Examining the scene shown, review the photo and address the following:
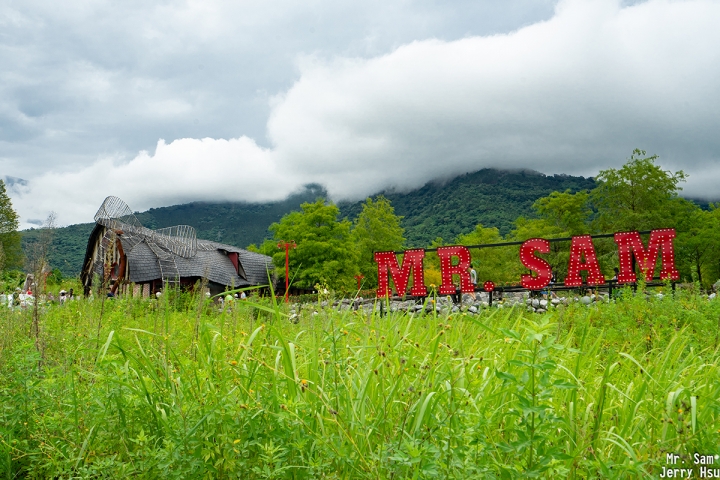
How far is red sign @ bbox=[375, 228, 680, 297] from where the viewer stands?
551 inches

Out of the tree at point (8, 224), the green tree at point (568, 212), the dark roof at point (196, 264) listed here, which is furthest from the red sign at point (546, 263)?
the tree at point (8, 224)

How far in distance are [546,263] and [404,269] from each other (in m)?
4.04

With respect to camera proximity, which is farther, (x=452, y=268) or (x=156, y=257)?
(x=156, y=257)

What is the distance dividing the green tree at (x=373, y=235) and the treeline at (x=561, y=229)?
75 mm

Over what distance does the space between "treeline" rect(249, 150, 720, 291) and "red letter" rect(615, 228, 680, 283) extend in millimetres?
10884

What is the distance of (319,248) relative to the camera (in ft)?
114

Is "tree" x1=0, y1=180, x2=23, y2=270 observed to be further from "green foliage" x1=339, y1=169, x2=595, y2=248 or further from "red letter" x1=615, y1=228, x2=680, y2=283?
"green foliage" x1=339, y1=169, x2=595, y2=248

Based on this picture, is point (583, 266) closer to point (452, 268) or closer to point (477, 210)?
point (452, 268)

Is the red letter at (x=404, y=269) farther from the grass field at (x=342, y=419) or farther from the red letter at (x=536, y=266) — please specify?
the grass field at (x=342, y=419)

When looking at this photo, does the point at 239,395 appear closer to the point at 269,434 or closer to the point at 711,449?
the point at 269,434

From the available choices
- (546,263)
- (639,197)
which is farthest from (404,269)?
(639,197)

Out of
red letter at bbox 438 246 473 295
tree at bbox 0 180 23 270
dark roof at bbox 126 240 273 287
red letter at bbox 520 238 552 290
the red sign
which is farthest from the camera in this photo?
tree at bbox 0 180 23 270

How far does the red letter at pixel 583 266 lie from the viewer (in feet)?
47.0

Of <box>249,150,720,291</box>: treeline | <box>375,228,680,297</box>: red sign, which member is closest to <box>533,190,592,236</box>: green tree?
<box>249,150,720,291</box>: treeline
